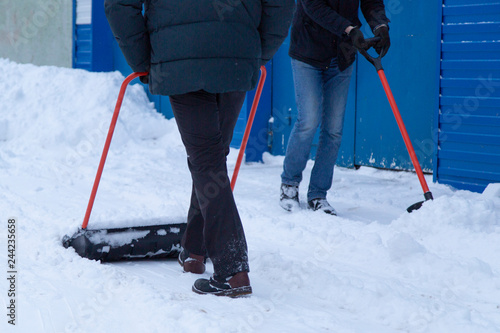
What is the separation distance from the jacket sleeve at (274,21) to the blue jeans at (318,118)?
144cm

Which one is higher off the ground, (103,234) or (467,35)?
(467,35)

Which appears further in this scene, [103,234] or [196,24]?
[103,234]

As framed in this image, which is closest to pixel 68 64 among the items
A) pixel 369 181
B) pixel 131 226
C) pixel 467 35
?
pixel 369 181

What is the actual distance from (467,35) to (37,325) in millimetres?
3871

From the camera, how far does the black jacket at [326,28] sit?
416 centimetres

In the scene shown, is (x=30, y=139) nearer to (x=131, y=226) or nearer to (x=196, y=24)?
(x=131, y=226)

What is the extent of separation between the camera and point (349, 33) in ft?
13.3

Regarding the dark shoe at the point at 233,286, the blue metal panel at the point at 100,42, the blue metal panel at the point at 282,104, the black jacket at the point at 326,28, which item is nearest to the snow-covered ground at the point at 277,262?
the dark shoe at the point at 233,286

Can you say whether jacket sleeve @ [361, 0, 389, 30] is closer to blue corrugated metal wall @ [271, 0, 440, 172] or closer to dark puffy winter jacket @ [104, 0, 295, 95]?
blue corrugated metal wall @ [271, 0, 440, 172]

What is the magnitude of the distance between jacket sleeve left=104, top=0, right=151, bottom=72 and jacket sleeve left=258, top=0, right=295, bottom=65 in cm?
50

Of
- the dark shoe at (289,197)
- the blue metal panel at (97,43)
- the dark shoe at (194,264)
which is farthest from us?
the blue metal panel at (97,43)

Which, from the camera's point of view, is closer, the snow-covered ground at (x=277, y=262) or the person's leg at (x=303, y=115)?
the snow-covered ground at (x=277, y=262)

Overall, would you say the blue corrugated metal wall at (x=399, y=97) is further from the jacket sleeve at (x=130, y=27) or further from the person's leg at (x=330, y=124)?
the jacket sleeve at (x=130, y=27)

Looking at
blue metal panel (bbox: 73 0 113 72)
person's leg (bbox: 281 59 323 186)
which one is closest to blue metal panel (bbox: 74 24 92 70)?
blue metal panel (bbox: 73 0 113 72)
